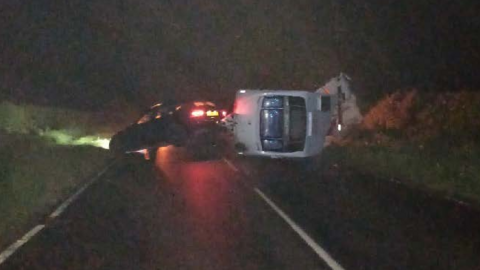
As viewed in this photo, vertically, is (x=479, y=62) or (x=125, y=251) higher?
(x=479, y=62)

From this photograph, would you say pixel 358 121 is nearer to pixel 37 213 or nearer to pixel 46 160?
pixel 46 160

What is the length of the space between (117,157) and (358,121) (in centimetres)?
811

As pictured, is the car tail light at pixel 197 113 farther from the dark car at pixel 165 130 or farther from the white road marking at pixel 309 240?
the white road marking at pixel 309 240

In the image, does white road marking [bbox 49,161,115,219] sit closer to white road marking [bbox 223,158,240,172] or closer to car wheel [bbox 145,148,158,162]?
white road marking [bbox 223,158,240,172]

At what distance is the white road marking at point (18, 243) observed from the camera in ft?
35.9

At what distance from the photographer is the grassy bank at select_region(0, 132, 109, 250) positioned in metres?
14.7

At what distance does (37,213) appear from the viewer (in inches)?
597

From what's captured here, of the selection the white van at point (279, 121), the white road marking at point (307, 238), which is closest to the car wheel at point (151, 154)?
the white van at point (279, 121)

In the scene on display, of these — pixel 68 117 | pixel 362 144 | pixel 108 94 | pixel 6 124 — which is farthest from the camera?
pixel 108 94

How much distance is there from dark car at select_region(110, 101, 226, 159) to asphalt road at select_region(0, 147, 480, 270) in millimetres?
9013

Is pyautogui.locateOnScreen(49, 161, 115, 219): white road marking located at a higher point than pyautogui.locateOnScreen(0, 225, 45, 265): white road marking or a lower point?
higher

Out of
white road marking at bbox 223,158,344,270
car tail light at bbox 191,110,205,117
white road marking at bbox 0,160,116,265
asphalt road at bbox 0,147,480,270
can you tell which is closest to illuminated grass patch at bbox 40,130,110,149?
car tail light at bbox 191,110,205,117

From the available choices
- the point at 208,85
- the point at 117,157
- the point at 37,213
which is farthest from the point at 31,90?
the point at 37,213

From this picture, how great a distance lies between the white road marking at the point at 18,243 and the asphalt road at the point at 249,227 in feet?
0.41
